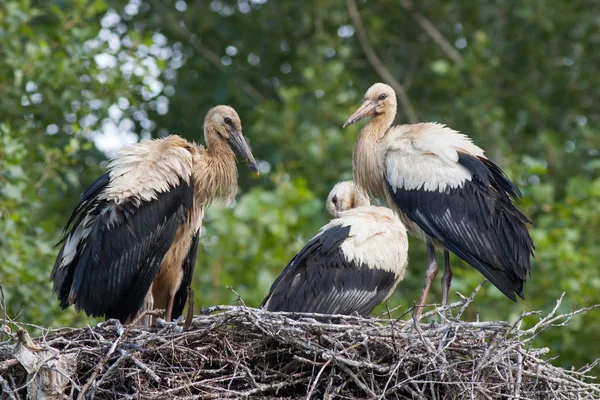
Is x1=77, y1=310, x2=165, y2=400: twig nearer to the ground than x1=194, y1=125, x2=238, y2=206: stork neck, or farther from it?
farther from it

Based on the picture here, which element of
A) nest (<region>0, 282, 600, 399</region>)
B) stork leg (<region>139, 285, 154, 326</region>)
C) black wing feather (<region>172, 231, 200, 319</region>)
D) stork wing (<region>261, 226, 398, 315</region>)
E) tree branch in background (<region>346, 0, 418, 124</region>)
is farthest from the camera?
tree branch in background (<region>346, 0, 418, 124</region>)

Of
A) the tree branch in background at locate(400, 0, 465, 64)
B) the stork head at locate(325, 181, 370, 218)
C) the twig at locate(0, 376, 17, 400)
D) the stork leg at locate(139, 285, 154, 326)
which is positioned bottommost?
the tree branch in background at locate(400, 0, 465, 64)

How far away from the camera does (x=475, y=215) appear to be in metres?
7.71

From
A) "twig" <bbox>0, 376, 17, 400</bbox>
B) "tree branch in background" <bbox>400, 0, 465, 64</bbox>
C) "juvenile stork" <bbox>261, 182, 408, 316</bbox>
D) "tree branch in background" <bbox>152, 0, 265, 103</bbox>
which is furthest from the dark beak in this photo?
"tree branch in background" <bbox>400, 0, 465, 64</bbox>

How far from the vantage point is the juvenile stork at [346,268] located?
7453 millimetres

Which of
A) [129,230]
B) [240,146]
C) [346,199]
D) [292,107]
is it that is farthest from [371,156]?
[292,107]

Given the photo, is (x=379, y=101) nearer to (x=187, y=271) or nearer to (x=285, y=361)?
(x=187, y=271)

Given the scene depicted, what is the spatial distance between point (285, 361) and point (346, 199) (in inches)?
100

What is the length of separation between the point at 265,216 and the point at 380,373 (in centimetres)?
533

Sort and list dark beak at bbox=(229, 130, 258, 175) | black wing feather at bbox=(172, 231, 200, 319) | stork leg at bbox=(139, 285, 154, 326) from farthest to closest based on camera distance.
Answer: black wing feather at bbox=(172, 231, 200, 319) → dark beak at bbox=(229, 130, 258, 175) → stork leg at bbox=(139, 285, 154, 326)

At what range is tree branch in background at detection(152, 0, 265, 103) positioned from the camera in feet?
53.6

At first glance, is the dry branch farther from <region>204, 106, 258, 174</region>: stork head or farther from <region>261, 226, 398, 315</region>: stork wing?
<region>204, 106, 258, 174</region>: stork head

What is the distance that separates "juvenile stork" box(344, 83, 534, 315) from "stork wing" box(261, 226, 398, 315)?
0.36 meters

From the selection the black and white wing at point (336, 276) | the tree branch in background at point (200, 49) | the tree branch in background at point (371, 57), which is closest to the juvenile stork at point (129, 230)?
the black and white wing at point (336, 276)
